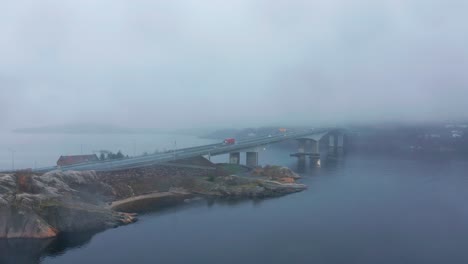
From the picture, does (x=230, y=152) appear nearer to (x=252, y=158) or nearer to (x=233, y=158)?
(x=233, y=158)

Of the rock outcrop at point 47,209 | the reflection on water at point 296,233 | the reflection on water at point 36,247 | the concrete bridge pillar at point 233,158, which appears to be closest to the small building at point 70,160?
the rock outcrop at point 47,209

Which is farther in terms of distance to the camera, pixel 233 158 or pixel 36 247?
pixel 233 158

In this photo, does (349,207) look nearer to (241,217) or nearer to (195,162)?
(241,217)

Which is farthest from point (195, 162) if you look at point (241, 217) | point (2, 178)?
point (2, 178)

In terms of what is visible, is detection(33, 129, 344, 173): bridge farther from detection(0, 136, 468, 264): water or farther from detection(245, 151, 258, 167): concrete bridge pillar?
detection(0, 136, 468, 264): water

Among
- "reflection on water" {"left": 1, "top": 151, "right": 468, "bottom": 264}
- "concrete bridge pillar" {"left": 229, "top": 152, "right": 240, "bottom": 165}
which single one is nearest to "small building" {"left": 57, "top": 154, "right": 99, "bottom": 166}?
"reflection on water" {"left": 1, "top": 151, "right": 468, "bottom": 264}

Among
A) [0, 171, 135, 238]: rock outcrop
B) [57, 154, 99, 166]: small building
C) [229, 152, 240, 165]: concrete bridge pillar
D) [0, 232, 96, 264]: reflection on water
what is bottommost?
[0, 232, 96, 264]: reflection on water

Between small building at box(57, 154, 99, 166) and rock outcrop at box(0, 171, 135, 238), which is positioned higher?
small building at box(57, 154, 99, 166)

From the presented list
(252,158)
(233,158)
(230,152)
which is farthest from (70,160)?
(252,158)
